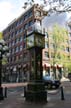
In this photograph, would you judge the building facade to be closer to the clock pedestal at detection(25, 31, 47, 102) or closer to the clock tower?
the clock tower

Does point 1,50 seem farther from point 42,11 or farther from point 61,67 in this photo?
point 61,67

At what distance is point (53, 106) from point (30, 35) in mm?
5235

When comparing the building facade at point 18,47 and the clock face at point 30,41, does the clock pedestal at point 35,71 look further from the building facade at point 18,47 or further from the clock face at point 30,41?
the building facade at point 18,47

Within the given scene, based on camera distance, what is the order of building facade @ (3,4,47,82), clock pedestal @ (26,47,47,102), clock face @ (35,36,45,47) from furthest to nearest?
building facade @ (3,4,47,82) → clock face @ (35,36,45,47) → clock pedestal @ (26,47,47,102)

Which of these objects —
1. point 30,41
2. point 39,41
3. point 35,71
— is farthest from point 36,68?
point 30,41

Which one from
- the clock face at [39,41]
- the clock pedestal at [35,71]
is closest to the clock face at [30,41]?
the clock pedestal at [35,71]

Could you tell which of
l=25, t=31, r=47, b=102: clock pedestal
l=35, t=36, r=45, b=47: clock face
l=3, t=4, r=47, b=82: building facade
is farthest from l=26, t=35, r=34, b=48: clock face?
l=3, t=4, r=47, b=82: building facade

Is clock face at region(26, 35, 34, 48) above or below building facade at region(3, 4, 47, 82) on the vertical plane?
below

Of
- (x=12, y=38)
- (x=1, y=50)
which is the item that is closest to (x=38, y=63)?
(x=1, y=50)

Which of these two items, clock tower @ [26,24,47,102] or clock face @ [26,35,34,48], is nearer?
clock tower @ [26,24,47,102]

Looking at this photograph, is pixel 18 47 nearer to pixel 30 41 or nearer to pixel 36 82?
pixel 30 41

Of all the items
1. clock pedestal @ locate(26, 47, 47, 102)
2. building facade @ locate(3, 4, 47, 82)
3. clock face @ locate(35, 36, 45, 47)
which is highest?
building facade @ locate(3, 4, 47, 82)

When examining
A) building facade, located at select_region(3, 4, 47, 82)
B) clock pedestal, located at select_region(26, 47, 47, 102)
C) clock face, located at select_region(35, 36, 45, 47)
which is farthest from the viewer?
building facade, located at select_region(3, 4, 47, 82)

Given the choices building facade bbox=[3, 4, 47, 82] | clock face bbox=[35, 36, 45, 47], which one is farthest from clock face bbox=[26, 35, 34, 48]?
building facade bbox=[3, 4, 47, 82]
